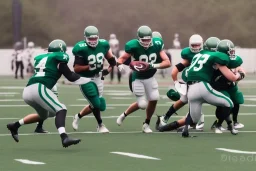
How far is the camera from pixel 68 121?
17.1 m

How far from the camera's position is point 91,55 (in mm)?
14773

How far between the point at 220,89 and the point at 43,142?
10.1 feet

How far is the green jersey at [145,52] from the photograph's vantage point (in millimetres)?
14875

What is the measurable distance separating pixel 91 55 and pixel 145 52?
0.89 metres

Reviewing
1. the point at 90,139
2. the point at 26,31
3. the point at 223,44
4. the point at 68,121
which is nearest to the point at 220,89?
the point at 223,44

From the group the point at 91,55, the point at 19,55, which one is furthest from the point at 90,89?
the point at 19,55

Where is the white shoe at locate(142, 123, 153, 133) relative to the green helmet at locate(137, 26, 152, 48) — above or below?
below

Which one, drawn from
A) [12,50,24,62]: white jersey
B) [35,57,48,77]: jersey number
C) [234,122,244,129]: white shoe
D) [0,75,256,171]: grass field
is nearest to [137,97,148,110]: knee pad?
[0,75,256,171]: grass field

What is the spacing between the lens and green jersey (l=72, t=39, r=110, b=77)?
14.8m

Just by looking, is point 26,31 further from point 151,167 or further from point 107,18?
point 151,167

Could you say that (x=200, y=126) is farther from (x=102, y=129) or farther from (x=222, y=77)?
(x=102, y=129)

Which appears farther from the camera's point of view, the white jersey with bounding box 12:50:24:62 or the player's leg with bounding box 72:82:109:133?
the white jersey with bounding box 12:50:24:62

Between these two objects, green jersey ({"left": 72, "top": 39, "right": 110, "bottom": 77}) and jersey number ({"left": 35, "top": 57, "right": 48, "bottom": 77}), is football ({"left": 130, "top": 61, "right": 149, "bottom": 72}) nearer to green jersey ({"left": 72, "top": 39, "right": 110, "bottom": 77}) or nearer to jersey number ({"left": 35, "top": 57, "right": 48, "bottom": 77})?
green jersey ({"left": 72, "top": 39, "right": 110, "bottom": 77})

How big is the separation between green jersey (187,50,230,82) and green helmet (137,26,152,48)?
3.60 ft
